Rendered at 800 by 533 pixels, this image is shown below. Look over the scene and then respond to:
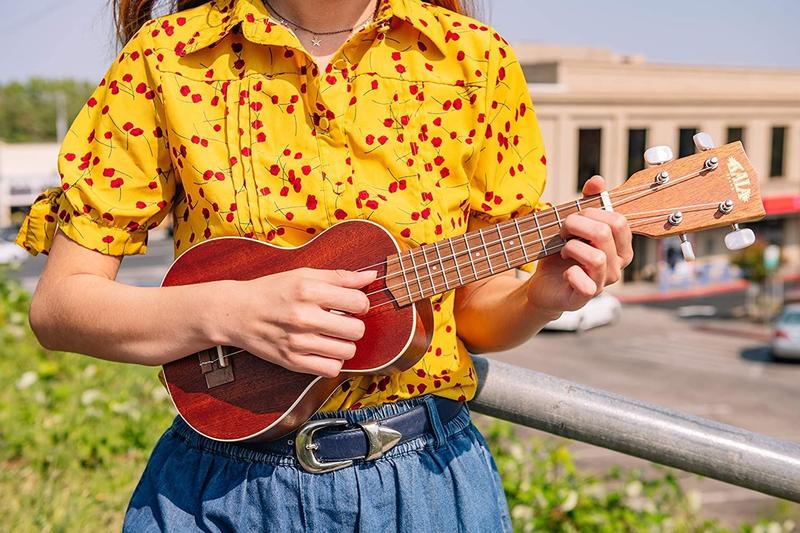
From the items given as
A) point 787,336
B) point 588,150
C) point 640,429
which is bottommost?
point 787,336

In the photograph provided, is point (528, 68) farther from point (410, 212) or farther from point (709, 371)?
point (410, 212)

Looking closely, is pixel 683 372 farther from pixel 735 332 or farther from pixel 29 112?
pixel 29 112

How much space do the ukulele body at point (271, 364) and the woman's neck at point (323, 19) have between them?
1.06 feet

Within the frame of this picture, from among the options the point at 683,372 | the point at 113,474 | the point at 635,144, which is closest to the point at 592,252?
the point at 113,474

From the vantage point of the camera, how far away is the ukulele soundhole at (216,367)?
139 cm

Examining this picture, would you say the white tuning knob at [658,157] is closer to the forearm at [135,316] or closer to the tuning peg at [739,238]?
the tuning peg at [739,238]

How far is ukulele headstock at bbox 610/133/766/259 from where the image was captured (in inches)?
51.1

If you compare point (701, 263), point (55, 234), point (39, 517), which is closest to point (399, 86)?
point (55, 234)

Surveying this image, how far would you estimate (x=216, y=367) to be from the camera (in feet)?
4.58

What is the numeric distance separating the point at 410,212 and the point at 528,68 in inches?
994

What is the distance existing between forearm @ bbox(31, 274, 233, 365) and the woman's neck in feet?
1.47

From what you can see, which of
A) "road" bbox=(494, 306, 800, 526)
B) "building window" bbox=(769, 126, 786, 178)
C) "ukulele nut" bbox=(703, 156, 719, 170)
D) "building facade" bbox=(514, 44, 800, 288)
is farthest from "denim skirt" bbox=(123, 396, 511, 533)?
"building window" bbox=(769, 126, 786, 178)

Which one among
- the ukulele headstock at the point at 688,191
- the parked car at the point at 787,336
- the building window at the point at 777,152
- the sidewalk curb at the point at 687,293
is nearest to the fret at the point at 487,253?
the ukulele headstock at the point at 688,191

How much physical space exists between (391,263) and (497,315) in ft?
0.71
